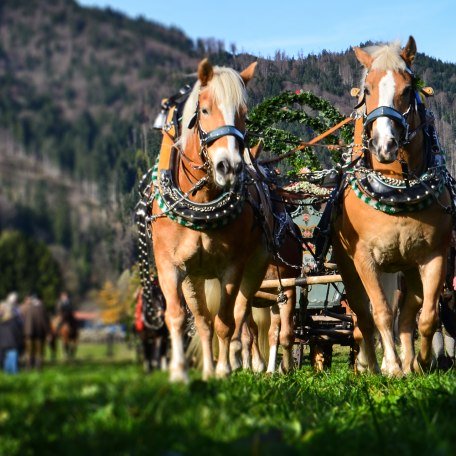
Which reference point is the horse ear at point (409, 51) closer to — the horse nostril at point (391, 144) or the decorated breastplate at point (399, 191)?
the decorated breastplate at point (399, 191)

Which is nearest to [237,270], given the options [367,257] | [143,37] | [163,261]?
[163,261]

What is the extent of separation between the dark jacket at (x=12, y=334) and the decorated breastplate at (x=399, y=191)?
582cm

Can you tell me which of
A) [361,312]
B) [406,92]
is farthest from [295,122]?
[406,92]

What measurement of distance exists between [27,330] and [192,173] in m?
5.08

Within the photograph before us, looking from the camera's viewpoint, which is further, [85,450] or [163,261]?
[163,261]

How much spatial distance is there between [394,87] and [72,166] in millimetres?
5839

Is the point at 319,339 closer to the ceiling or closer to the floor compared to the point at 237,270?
closer to the floor

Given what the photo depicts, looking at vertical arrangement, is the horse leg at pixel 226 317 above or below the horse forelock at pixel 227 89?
below

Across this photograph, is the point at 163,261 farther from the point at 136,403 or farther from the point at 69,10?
the point at 69,10

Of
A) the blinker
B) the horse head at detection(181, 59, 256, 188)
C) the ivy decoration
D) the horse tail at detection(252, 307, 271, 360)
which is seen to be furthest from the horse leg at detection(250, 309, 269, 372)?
the horse head at detection(181, 59, 256, 188)

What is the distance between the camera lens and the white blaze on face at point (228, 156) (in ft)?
18.3

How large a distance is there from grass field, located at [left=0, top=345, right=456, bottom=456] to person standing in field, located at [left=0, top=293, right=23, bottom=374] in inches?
1.5

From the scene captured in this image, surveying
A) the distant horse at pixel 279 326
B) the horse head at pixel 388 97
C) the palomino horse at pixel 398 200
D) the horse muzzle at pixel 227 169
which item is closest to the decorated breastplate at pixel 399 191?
the palomino horse at pixel 398 200

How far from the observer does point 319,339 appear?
1088 centimetres
